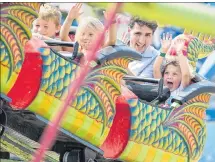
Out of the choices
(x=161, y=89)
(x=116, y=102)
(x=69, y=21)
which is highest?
(x=69, y=21)

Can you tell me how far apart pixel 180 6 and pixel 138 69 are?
2704 mm

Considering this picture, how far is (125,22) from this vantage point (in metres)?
4.50

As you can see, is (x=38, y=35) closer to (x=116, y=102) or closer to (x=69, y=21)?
(x=69, y=21)

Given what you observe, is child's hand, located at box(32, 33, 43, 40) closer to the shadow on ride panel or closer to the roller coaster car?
the roller coaster car

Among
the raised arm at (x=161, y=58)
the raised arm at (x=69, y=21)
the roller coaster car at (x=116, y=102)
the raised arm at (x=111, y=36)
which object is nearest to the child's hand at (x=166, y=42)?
the raised arm at (x=161, y=58)

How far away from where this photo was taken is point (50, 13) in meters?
4.32

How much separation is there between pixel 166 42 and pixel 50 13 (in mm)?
705

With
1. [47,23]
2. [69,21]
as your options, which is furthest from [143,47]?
[47,23]

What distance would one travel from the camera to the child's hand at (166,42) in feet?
14.9

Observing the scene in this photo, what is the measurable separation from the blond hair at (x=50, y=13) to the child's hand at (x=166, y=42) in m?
0.59

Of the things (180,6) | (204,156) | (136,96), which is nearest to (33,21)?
(136,96)

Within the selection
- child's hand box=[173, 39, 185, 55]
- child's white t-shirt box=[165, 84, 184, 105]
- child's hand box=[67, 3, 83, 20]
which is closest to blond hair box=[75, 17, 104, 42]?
child's hand box=[67, 3, 83, 20]

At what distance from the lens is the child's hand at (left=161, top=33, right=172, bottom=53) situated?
4.55 meters

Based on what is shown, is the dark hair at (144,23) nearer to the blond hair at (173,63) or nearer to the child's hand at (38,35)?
the blond hair at (173,63)
